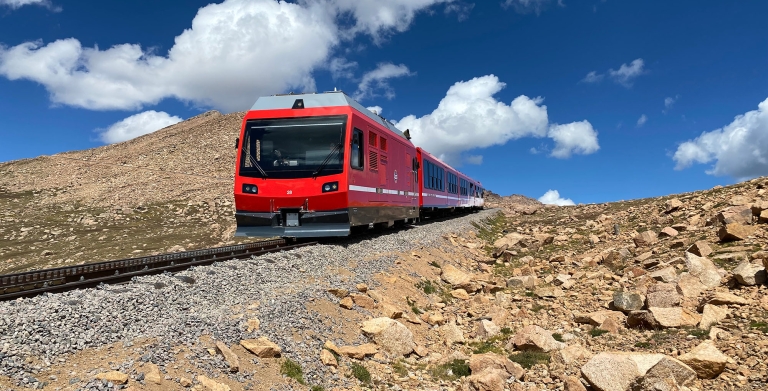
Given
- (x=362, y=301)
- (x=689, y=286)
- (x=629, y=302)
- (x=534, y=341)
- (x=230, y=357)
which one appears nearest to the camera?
(x=230, y=357)

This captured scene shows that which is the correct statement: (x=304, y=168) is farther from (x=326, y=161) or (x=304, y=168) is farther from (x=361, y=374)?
(x=361, y=374)

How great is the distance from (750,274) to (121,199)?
4546 cm

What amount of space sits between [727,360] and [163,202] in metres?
42.3

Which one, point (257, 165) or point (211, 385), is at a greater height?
point (257, 165)

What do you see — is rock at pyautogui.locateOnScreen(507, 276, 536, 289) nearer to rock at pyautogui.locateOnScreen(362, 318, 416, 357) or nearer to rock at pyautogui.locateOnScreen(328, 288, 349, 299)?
rock at pyautogui.locateOnScreen(362, 318, 416, 357)

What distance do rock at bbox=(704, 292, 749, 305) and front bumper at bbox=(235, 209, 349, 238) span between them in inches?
313

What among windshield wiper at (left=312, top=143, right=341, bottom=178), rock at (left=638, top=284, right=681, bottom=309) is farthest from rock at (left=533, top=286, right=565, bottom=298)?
windshield wiper at (left=312, top=143, right=341, bottom=178)

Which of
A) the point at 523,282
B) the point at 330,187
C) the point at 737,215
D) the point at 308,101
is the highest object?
the point at 308,101

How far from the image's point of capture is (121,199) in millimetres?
43156

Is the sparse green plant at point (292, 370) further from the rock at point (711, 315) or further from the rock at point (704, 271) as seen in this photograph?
the rock at point (704, 271)

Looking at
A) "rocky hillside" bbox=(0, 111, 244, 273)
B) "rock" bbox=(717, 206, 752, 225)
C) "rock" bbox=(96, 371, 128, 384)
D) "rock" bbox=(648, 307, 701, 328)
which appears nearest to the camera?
"rock" bbox=(96, 371, 128, 384)

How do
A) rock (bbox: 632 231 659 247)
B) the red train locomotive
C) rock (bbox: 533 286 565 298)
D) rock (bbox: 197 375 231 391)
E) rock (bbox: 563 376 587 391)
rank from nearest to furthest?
rock (bbox: 197 375 231 391)
rock (bbox: 563 376 587 391)
rock (bbox: 533 286 565 298)
the red train locomotive
rock (bbox: 632 231 659 247)

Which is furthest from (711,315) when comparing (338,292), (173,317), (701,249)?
(173,317)

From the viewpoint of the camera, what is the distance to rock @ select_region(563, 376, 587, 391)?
20.2 ft
